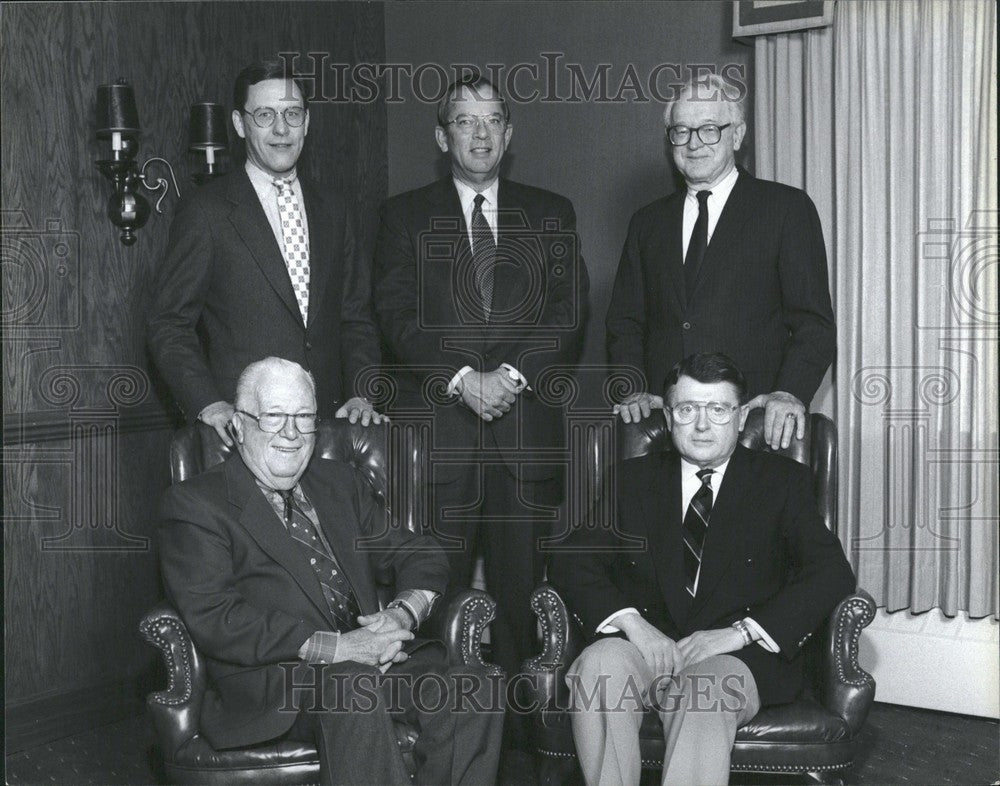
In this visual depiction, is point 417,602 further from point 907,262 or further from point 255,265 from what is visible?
point 907,262

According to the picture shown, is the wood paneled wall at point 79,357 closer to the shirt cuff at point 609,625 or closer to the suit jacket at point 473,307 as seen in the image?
the suit jacket at point 473,307

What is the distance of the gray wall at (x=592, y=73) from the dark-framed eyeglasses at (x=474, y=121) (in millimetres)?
1114

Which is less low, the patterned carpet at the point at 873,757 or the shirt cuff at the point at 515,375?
the shirt cuff at the point at 515,375

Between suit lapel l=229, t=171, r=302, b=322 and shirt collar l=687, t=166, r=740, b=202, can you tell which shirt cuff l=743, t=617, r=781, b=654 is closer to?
shirt collar l=687, t=166, r=740, b=202

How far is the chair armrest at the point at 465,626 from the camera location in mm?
2920

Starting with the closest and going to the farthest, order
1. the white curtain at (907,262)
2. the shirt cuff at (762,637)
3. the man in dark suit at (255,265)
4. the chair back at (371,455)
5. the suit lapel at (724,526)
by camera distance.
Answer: the shirt cuff at (762,637) < the suit lapel at (724,526) < the chair back at (371,455) < the man in dark suit at (255,265) < the white curtain at (907,262)

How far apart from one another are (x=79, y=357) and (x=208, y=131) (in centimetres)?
88

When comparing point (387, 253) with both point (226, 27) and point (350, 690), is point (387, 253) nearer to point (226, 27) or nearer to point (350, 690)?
point (226, 27)

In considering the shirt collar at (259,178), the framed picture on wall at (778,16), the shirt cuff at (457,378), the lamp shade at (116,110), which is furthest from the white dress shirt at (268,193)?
the framed picture on wall at (778,16)

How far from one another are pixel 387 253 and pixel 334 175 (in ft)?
4.28

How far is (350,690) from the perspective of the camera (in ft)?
8.61

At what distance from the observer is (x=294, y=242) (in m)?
3.72

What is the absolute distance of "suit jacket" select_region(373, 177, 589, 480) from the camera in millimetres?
3736

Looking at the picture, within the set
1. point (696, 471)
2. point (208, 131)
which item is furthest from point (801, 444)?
point (208, 131)
